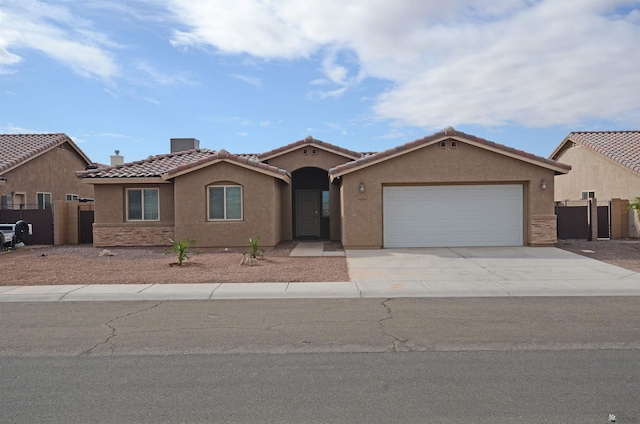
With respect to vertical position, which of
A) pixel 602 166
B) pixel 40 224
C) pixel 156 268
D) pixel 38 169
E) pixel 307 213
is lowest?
pixel 156 268

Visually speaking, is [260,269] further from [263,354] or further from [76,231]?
[76,231]

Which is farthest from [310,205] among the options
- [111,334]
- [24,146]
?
[111,334]

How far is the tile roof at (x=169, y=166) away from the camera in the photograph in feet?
61.7

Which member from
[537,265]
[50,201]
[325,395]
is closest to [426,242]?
[537,265]

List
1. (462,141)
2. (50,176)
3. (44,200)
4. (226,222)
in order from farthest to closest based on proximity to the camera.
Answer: (50,176) < (44,200) < (226,222) < (462,141)

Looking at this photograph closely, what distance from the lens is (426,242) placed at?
18516mm

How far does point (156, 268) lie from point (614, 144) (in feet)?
73.6

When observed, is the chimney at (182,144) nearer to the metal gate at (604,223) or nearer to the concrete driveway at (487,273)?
the concrete driveway at (487,273)

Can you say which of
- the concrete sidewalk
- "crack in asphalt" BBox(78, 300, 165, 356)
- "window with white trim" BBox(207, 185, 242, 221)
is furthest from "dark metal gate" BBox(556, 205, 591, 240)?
"crack in asphalt" BBox(78, 300, 165, 356)

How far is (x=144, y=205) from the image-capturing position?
20625 mm

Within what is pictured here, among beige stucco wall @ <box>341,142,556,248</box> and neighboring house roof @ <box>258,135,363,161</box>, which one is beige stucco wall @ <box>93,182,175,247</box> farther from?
beige stucco wall @ <box>341,142,556,248</box>

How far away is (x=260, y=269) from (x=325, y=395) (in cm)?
873

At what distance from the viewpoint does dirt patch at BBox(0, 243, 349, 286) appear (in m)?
12.5

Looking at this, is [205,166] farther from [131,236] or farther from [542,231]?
[542,231]
